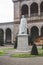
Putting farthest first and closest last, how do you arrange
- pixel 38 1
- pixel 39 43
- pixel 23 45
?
pixel 38 1
pixel 39 43
pixel 23 45

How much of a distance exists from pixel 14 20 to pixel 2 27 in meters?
5.40

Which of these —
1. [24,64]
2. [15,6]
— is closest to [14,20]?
[15,6]

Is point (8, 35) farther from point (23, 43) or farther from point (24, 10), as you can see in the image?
point (23, 43)

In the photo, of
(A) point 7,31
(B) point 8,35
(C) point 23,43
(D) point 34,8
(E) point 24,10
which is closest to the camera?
(C) point 23,43

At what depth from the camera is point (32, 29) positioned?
5306 cm

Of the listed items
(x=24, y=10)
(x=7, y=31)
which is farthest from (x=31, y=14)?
(x=7, y=31)

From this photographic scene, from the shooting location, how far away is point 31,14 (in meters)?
52.2

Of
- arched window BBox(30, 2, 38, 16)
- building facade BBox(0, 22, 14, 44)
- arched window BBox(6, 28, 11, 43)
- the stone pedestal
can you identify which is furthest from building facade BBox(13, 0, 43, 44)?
the stone pedestal

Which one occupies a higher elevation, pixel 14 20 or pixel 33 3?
pixel 33 3

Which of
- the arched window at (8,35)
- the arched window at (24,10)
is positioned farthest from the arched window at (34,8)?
the arched window at (8,35)

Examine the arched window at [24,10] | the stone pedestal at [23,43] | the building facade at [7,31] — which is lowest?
the stone pedestal at [23,43]

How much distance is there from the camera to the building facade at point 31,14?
167ft

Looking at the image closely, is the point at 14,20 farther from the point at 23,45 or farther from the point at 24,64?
the point at 24,64

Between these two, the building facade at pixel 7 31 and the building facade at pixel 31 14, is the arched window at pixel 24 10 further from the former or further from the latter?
the building facade at pixel 7 31
